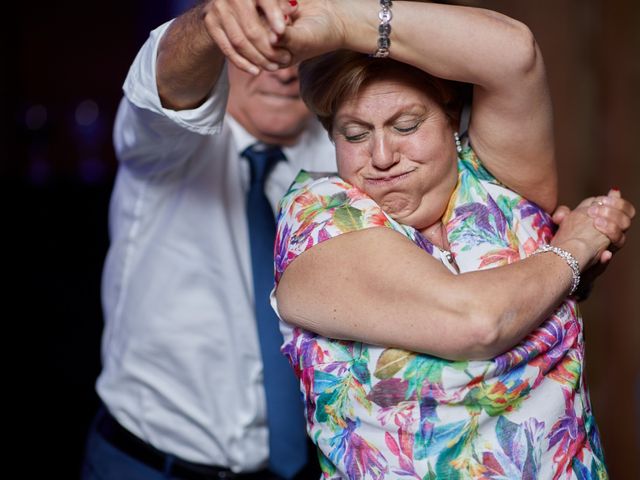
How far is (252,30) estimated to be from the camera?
1177 millimetres

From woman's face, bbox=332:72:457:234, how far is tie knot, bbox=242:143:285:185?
0.64 metres

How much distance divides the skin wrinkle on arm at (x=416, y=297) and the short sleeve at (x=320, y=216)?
0.08 ft

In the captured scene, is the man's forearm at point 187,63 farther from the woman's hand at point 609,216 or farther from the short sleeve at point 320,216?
the woman's hand at point 609,216

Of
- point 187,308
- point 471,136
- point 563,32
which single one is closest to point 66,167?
point 563,32

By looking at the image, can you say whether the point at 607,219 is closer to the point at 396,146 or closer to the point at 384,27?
the point at 396,146

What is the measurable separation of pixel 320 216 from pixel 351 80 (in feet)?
0.71

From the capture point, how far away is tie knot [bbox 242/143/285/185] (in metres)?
1.96

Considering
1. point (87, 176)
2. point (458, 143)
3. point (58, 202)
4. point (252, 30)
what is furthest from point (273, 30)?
point (87, 176)

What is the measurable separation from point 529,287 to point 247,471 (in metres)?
1.02

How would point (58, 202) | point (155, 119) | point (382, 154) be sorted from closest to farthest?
point (382, 154)
point (155, 119)
point (58, 202)

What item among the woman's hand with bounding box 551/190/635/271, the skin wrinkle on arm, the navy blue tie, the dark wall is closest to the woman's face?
the skin wrinkle on arm

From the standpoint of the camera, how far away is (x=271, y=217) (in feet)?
6.40

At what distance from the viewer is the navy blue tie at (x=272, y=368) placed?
190cm

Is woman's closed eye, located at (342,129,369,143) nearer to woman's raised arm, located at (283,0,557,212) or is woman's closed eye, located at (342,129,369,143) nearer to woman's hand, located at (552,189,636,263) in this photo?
woman's raised arm, located at (283,0,557,212)
